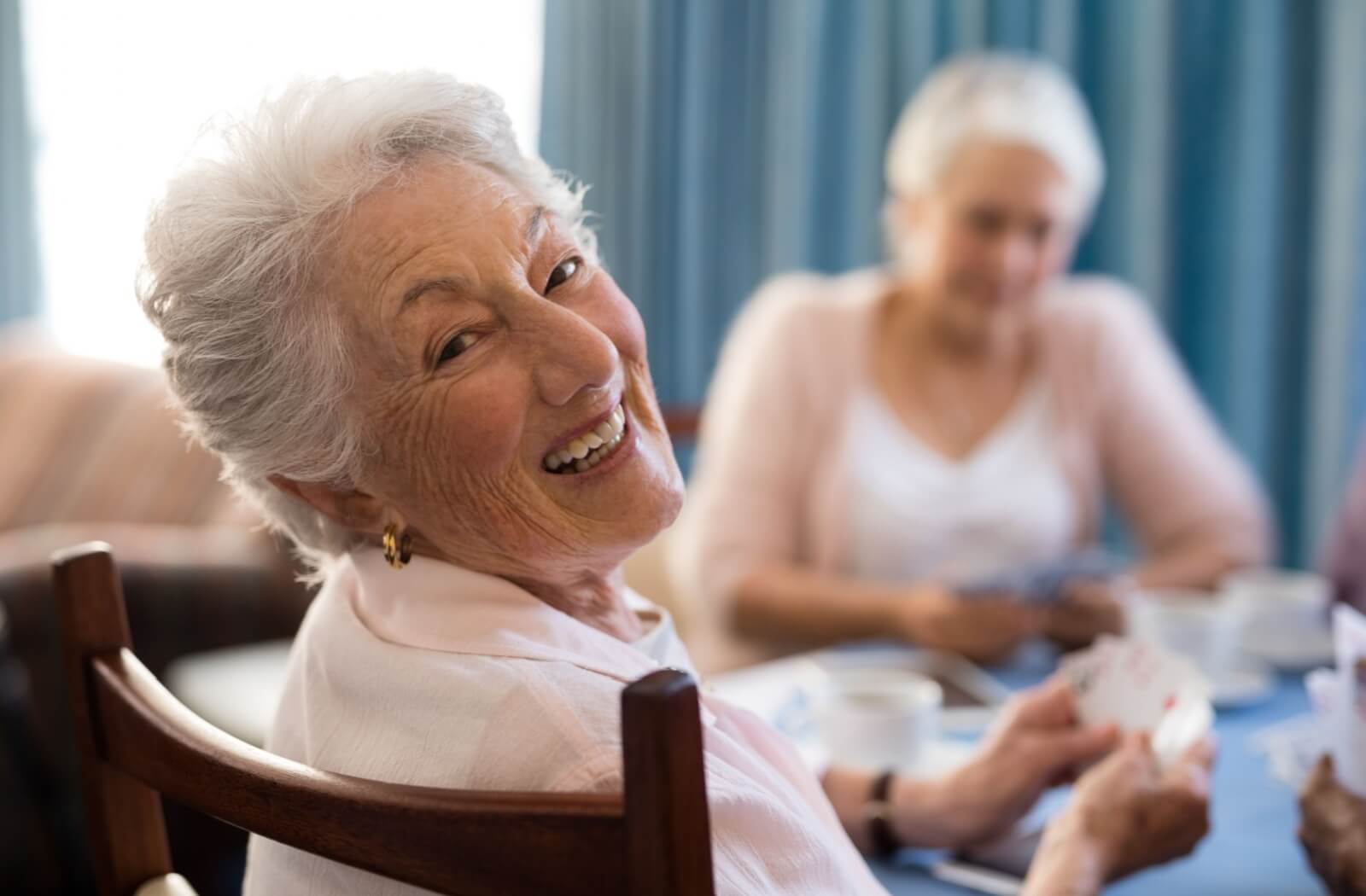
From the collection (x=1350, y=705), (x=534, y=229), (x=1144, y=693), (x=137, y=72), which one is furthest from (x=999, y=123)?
(x=137, y=72)

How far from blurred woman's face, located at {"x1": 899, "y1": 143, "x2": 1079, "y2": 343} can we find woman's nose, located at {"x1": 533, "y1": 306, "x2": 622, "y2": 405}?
1.51m

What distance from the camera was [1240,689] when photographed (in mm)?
1485

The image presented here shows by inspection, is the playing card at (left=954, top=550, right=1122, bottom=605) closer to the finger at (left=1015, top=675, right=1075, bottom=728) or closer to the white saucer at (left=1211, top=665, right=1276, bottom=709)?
the white saucer at (left=1211, top=665, right=1276, bottom=709)

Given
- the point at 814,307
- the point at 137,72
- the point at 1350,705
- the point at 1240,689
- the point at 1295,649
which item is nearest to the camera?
the point at 1350,705

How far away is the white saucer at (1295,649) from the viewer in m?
1.61

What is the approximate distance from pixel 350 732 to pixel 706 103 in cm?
275

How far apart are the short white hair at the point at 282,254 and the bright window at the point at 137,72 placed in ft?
8.67

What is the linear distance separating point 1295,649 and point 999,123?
102 cm

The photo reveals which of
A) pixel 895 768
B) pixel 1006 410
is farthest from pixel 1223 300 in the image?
pixel 895 768

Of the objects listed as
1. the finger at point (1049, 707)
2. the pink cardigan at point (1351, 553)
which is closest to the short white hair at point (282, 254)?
the finger at point (1049, 707)

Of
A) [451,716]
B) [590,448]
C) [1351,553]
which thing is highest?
[590,448]

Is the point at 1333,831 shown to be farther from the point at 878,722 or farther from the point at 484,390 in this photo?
the point at 484,390

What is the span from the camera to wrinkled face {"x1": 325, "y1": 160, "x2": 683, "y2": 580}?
0.81 metres

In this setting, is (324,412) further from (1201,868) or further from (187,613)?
(187,613)
